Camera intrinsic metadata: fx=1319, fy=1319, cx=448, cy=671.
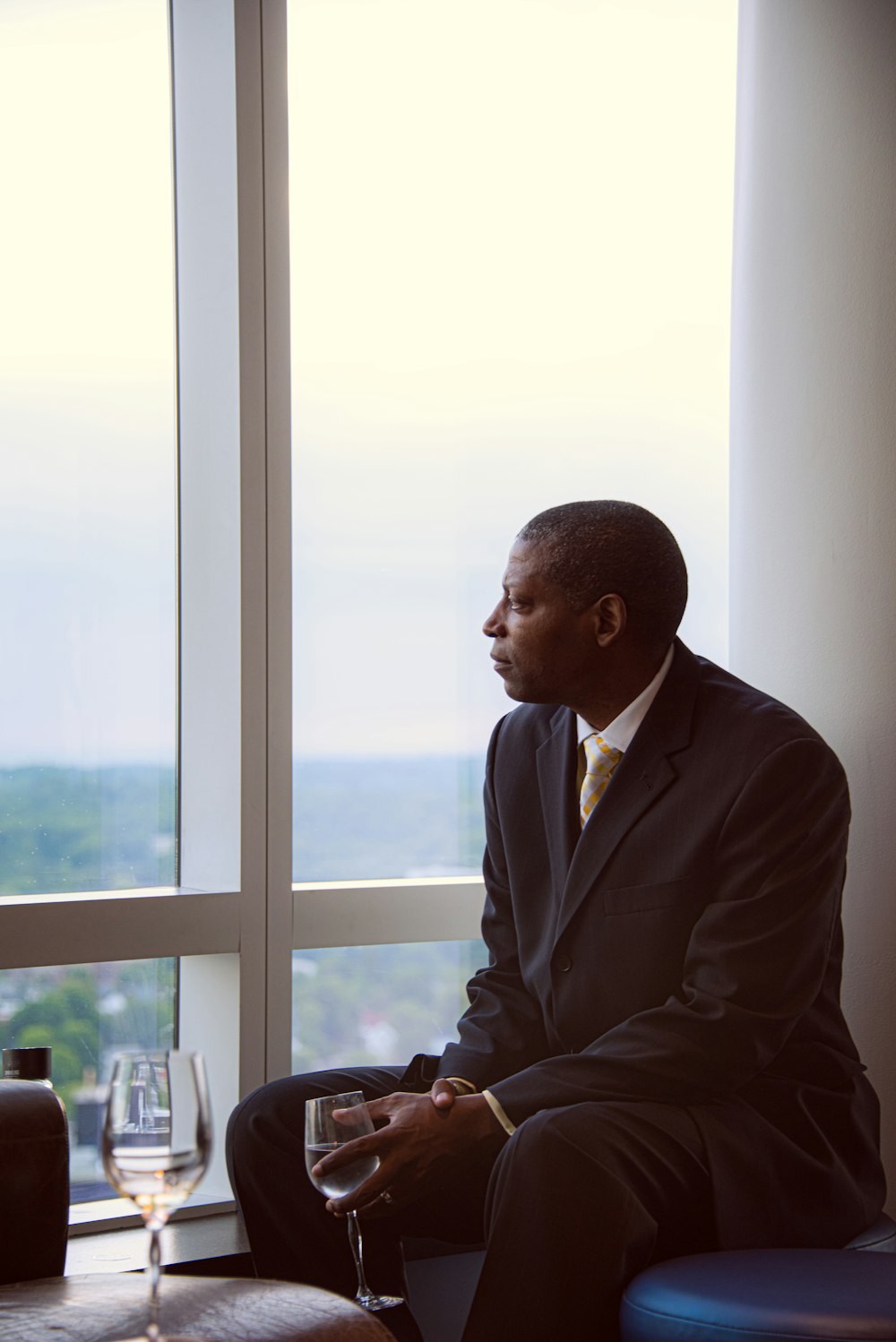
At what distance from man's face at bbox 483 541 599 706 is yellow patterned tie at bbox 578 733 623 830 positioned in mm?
93

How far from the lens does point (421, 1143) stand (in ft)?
6.05

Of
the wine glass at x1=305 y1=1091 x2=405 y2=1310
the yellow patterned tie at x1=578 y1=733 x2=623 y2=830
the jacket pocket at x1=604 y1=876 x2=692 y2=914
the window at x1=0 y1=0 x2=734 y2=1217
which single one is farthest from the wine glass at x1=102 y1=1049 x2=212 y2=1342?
the window at x1=0 y1=0 x2=734 y2=1217

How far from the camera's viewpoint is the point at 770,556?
8.30ft

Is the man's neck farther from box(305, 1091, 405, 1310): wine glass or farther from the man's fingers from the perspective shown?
box(305, 1091, 405, 1310): wine glass

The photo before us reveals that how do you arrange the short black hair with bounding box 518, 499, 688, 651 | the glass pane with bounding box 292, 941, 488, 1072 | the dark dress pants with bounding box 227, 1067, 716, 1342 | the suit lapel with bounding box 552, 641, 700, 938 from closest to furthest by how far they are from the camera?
the dark dress pants with bounding box 227, 1067, 716, 1342 → the suit lapel with bounding box 552, 641, 700, 938 → the short black hair with bounding box 518, 499, 688, 651 → the glass pane with bounding box 292, 941, 488, 1072

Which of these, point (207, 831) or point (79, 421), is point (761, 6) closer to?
point (79, 421)

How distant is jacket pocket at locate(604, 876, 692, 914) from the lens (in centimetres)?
197

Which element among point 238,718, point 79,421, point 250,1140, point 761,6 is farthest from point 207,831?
point 761,6

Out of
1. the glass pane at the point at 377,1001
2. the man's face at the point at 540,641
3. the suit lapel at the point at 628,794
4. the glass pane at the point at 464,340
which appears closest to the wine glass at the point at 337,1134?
the suit lapel at the point at 628,794

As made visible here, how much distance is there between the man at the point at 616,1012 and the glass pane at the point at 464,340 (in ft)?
1.51

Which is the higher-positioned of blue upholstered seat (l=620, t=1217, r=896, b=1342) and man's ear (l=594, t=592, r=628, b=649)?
man's ear (l=594, t=592, r=628, b=649)

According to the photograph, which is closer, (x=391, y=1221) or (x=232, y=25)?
(x=391, y=1221)

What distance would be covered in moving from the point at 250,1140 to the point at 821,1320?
93 cm

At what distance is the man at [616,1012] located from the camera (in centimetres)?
170
